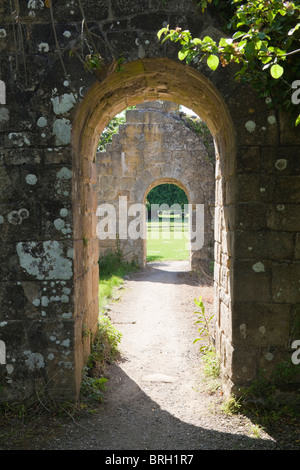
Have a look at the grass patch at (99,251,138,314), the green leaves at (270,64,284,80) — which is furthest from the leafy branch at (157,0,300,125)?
the grass patch at (99,251,138,314)

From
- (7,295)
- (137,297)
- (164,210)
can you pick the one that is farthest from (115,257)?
(164,210)

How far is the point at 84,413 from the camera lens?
3.43m

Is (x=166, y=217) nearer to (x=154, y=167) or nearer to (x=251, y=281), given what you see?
(x=154, y=167)

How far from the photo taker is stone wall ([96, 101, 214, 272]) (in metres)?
10.9

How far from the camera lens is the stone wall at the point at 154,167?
10.9 m

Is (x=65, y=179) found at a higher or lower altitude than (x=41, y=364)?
higher

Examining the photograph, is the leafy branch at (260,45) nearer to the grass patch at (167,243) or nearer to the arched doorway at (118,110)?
the arched doorway at (118,110)

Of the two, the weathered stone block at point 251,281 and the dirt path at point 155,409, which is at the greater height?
the weathered stone block at point 251,281

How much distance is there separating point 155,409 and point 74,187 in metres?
2.30

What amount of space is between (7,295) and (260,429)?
248cm

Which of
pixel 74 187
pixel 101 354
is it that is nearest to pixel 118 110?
pixel 74 187

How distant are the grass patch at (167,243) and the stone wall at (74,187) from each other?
9352mm

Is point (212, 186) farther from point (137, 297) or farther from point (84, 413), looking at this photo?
point (84, 413)

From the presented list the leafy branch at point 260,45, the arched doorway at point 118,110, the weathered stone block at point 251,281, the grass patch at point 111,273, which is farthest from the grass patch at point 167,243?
the leafy branch at point 260,45
